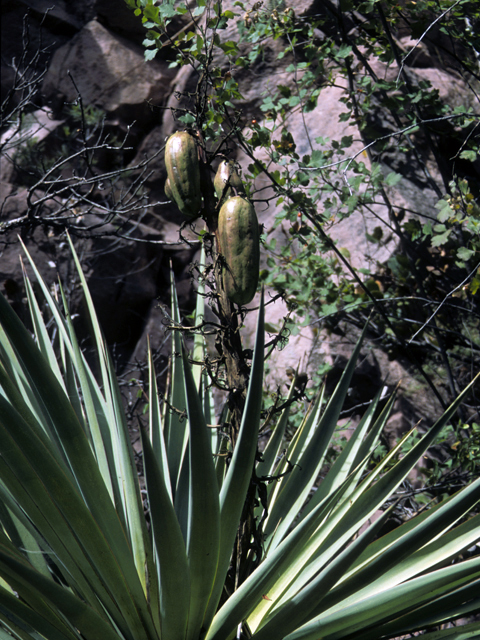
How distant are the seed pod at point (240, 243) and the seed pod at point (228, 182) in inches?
2.4

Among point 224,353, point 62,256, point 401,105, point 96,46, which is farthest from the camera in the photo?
point 96,46

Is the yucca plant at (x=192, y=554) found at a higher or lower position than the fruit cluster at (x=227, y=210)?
lower

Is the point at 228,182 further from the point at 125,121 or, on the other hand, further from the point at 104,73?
the point at 104,73

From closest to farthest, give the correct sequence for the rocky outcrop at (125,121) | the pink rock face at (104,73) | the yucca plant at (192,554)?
the yucca plant at (192,554) → the rocky outcrop at (125,121) → the pink rock face at (104,73)

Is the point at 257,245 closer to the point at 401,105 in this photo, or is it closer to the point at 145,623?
the point at 145,623

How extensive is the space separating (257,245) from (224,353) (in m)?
0.22

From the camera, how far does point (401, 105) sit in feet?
6.79

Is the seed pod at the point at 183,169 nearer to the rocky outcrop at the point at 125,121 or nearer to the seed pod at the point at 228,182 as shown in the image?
the seed pod at the point at 228,182

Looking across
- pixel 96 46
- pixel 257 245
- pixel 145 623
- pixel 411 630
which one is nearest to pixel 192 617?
pixel 145 623

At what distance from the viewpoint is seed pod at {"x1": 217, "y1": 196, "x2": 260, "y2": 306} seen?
2.49 feet

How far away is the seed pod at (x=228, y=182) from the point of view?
0.83 m

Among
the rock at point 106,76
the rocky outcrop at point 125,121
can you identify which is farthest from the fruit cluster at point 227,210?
the rock at point 106,76

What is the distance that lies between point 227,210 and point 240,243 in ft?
0.18

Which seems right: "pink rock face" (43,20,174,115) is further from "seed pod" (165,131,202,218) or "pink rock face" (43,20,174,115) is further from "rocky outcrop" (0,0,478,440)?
"seed pod" (165,131,202,218)
